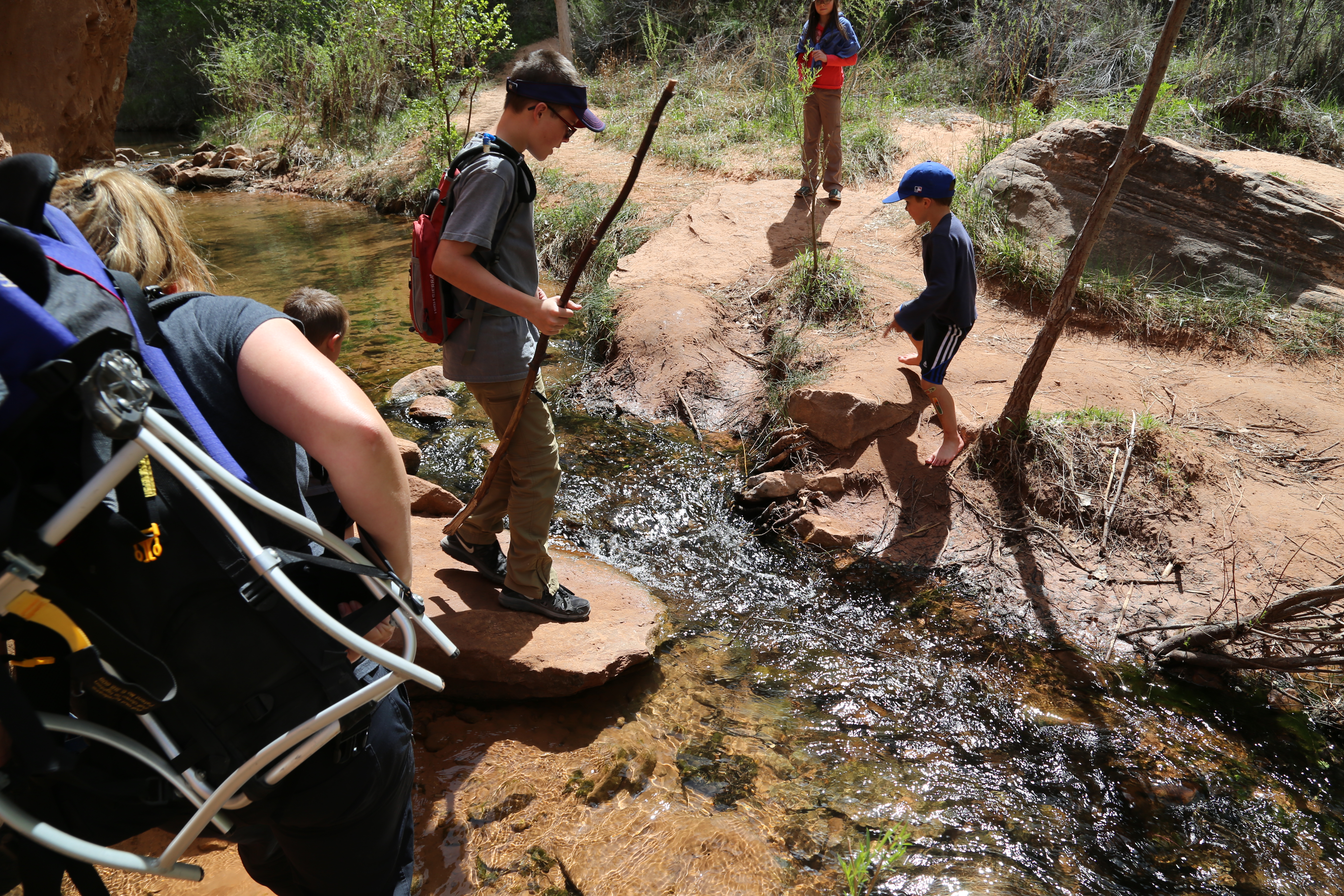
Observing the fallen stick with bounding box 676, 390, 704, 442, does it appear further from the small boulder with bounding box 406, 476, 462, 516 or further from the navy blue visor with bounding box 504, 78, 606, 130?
the navy blue visor with bounding box 504, 78, 606, 130

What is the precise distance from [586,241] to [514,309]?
496 cm

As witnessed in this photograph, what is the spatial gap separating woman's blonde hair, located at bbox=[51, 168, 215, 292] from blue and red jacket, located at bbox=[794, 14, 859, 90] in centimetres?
598

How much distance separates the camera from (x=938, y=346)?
3.92 meters

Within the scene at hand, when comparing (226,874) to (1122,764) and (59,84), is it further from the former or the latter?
(59,84)

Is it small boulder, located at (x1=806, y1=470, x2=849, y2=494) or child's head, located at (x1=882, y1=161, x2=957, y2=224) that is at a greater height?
child's head, located at (x1=882, y1=161, x2=957, y2=224)

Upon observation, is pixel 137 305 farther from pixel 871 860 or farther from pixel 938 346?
pixel 938 346

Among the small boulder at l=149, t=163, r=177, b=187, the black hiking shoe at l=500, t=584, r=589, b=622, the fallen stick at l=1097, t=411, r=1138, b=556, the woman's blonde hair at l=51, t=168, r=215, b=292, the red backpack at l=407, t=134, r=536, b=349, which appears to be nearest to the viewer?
the woman's blonde hair at l=51, t=168, r=215, b=292

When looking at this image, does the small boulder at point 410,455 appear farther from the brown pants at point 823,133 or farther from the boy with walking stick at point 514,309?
the brown pants at point 823,133

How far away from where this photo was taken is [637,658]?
293 centimetres

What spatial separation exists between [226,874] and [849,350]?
4.06m

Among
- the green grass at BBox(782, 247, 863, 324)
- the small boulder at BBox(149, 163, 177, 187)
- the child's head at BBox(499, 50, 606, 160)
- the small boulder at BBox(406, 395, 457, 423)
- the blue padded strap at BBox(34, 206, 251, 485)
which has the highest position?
the child's head at BBox(499, 50, 606, 160)

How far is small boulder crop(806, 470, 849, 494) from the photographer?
4207mm

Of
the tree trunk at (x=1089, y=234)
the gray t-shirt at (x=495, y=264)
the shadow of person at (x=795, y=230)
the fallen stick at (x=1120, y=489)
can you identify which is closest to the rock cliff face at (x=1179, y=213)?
the shadow of person at (x=795, y=230)

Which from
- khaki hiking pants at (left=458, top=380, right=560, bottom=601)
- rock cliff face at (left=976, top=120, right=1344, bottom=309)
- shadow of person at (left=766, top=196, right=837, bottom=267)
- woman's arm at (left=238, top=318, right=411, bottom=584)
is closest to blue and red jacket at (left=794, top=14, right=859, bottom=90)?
shadow of person at (left=766, top=196, right=837, bottom=267)
